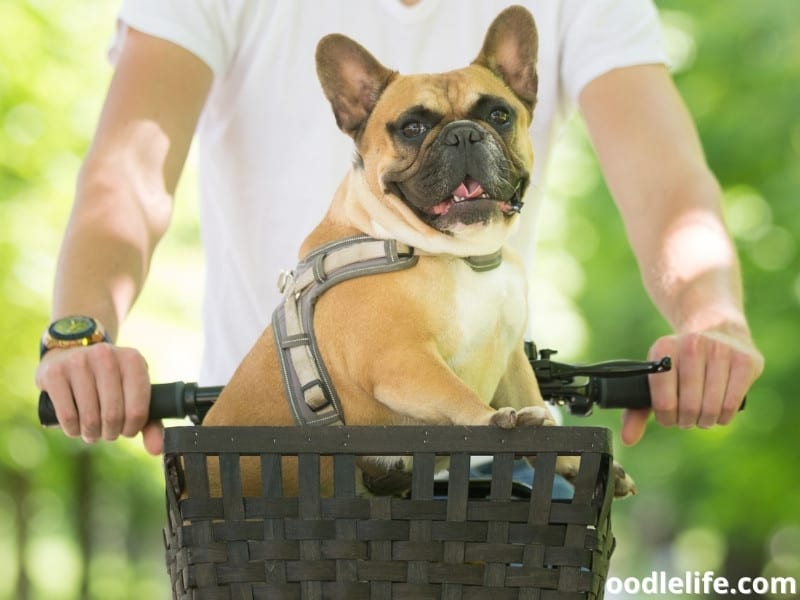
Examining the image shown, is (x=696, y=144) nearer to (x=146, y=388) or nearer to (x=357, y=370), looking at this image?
(x=357, y=370)

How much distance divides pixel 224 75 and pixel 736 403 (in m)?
1.23

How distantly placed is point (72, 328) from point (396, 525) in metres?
0.65

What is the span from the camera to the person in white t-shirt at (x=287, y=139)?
85.4 inches

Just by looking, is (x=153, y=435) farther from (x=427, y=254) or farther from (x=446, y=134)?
(x=446, y=134)

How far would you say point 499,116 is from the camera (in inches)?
66.3

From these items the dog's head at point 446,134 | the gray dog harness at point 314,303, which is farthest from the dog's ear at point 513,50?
the gray dog harness at point 314,303

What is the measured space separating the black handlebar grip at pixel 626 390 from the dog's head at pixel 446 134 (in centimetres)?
33

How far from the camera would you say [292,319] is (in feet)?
5.52

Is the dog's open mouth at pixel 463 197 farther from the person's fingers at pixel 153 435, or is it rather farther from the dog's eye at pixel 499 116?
the person's fingers at pixel 153 435

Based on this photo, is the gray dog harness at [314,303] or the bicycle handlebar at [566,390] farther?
the bicycle handlebar at [566,390]
